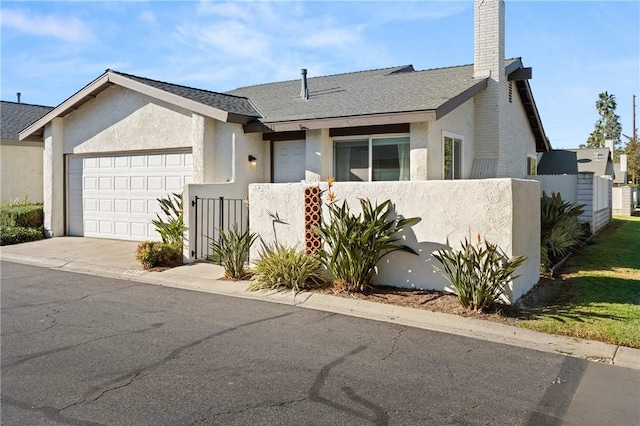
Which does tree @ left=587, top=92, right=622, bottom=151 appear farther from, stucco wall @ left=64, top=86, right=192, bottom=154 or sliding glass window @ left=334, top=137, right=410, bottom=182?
stucco wall @ left=64, top=86, right=192, bottom=154

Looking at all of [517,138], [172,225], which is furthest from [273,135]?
[517,138]

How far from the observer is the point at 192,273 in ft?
33.8

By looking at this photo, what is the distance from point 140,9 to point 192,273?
604 cm

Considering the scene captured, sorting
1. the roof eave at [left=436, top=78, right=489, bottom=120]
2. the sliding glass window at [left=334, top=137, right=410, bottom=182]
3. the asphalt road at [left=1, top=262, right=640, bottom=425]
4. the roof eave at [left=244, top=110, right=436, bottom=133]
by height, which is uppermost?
the roof eave at [left=436, top=78, right=489, bottom=120]

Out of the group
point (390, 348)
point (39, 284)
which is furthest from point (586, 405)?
point (39, 284)

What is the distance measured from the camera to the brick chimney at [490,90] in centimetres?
1356

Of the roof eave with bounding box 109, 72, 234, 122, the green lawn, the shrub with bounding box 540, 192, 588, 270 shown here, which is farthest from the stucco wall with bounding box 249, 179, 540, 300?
the roof eave with bounding box 109, 72, 234, 122

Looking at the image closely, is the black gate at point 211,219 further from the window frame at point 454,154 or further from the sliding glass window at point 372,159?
the window frame at point 454,154

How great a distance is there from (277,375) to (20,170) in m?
18.7

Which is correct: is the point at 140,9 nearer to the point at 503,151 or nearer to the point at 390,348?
the point at 390,348

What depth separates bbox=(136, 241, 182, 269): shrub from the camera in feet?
35.7

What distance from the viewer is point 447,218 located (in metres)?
8.22

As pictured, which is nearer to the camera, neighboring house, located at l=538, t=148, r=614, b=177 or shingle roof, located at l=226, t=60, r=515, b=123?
shingle roof, located at l=226, t=60, r=515, b=123

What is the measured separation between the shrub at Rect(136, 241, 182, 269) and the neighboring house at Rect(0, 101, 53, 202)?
36.8ft
